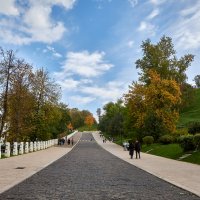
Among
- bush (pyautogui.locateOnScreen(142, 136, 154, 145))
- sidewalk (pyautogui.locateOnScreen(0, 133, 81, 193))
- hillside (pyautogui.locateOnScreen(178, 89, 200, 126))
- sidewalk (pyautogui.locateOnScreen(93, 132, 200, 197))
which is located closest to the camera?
sidewalk (pyautogui.locateOnScreen(0, 133, 81, 193))

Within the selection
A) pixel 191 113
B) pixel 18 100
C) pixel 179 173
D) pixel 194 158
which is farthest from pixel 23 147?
pixel 191 113

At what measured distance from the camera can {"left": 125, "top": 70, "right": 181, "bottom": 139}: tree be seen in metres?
61.0

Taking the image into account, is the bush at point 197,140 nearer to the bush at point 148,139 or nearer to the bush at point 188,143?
the bush at point 188,143

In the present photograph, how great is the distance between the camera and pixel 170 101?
206 feet

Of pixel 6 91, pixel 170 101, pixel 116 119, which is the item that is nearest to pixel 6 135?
pixel 6 91

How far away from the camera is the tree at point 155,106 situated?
61.0 m

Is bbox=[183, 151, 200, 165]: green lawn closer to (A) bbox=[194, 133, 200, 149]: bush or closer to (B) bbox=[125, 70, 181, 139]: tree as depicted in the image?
(A) bbox=[194, 133, 200, 149]: bush

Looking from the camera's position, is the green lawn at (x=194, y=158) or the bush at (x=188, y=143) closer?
the green lawn at (x=194, y=158)

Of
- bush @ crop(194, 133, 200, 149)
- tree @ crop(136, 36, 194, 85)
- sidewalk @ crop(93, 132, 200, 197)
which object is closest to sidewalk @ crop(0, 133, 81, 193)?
sidewalk @ crop(93, 132, 200, 197)

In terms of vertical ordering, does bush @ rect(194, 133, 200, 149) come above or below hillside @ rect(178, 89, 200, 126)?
below

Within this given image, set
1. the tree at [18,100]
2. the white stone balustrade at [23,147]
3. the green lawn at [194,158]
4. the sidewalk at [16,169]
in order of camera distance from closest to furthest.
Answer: the sidewalk at [16,169]
the green lawn at [194,158]
the white stone balustrade at [23,147]
the tree at [18,100]

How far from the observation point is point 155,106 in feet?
208

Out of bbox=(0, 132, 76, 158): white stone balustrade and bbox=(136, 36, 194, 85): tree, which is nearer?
bbox=(0, 132, 76, 158): white stone balustrade

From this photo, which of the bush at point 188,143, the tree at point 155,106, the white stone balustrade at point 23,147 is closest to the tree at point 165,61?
the tree at point 155,106
